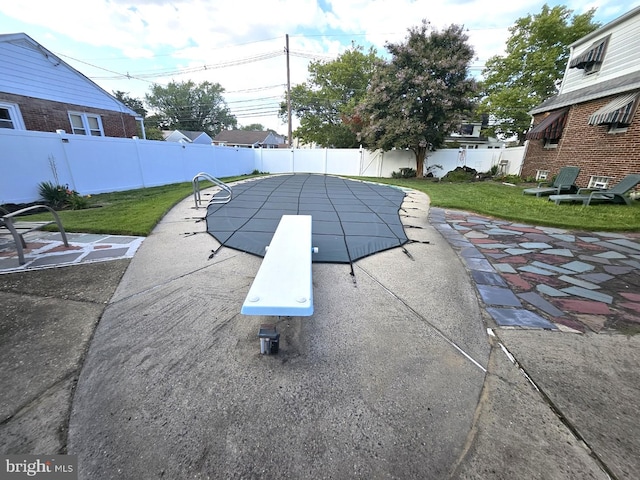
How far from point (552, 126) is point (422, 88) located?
5633 mm

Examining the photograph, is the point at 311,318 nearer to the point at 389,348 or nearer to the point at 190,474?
the point at 389,348

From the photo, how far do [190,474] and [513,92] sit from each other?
26.9m

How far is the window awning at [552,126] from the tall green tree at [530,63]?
11670 millimetres

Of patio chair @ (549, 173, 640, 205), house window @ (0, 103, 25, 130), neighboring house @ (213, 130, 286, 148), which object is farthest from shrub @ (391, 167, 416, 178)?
neighboring house @ (213, 130, 286, 148)

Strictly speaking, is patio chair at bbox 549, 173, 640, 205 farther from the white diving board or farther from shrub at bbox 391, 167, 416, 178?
shrub at bbox 391, 167, 416, 178

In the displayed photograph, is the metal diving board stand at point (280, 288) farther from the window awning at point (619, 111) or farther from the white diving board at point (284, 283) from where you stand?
the window awning at point (619, 111)

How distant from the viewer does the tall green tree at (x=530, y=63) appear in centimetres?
1867

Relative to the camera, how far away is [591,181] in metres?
8.96

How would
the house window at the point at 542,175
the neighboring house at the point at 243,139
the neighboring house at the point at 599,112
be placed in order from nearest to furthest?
the neighboring house at the point at 599,112 < the house window at the point at 542,175 < the neighboring house at the point at 243,139

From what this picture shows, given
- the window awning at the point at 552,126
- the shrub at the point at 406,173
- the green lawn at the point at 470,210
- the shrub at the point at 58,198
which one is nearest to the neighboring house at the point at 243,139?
the shrub at the point at 406,173

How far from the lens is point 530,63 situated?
1984 centimetres

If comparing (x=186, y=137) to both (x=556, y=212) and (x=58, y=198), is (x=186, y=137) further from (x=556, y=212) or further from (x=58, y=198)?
(x=556, y=212)

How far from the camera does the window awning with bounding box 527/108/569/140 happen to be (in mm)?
10398

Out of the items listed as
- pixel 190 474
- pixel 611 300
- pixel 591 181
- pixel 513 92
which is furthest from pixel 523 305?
pixel 513 92
